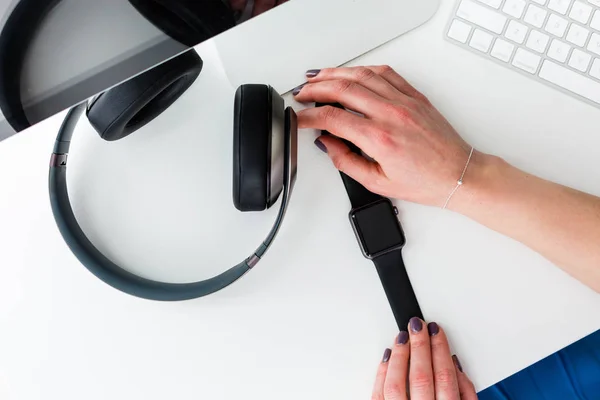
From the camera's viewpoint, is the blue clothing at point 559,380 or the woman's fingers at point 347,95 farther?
the blue clothing at point 559,380

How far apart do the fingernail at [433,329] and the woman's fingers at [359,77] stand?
0.90ft

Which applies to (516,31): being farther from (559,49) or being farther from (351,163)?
(351,163)

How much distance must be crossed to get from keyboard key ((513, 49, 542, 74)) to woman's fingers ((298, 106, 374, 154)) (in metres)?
0.21

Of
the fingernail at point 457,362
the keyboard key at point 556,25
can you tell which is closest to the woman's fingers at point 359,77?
the keyboard key at point 556,25

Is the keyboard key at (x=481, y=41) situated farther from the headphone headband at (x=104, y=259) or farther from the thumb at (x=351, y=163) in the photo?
the headphone headband at (x=104, y=259)

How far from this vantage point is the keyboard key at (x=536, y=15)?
59 cm

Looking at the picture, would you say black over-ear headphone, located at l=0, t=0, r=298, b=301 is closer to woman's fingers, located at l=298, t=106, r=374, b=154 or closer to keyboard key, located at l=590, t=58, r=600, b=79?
woman's fingers, located at l=298, t=106, r=374, b=154

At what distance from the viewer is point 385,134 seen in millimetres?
561

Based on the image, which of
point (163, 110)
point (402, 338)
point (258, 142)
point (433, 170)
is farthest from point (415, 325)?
point (163, 110)

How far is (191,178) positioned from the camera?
58cm

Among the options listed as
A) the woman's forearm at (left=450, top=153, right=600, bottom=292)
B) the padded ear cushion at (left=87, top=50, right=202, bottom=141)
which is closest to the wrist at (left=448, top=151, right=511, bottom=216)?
the woman's forearm at (left=450, top=153, right=600, bottom=292)

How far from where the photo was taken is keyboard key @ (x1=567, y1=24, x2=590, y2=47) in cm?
59

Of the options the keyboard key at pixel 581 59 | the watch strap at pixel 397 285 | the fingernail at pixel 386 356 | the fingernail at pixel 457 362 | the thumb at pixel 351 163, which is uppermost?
the keyboard key at pixel 581 59

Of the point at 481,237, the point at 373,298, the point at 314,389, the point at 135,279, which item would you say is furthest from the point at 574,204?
the point at 135,279
